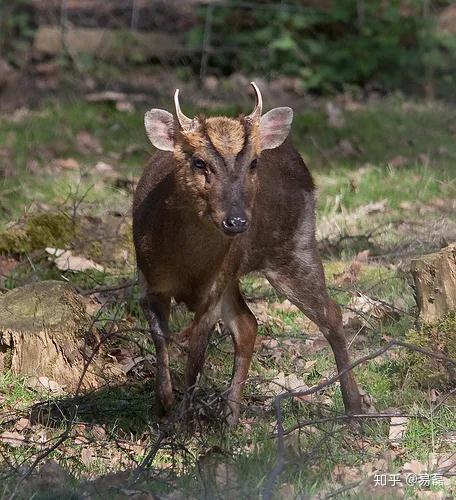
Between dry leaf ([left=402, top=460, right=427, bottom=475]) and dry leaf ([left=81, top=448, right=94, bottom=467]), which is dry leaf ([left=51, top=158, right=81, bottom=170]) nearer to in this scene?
dry leaf ([left=81, top=448, right=94, bottom=467])

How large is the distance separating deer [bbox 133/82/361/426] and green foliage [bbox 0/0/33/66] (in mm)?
7897

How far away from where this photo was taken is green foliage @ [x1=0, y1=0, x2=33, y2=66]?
1438 centimetres

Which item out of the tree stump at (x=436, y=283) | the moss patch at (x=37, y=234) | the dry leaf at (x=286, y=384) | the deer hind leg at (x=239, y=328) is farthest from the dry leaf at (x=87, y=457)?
the moss patch at (x=37, y=234)

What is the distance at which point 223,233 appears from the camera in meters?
6.00

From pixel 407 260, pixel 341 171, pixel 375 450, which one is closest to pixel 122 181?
pixel 341 171

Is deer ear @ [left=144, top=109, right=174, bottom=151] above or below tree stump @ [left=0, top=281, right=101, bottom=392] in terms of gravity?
above

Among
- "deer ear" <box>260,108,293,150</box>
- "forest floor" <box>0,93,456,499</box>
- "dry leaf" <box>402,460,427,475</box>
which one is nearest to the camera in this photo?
"forest floor" <box>0,93,456,499</box>

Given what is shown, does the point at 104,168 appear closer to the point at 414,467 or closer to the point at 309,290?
the point at 309,290

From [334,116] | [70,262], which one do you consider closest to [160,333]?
[70,262]

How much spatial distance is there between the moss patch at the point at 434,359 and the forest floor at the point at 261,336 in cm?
1

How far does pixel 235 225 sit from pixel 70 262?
265 cm

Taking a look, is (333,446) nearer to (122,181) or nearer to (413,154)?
(122,181)

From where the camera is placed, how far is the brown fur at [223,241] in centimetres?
614

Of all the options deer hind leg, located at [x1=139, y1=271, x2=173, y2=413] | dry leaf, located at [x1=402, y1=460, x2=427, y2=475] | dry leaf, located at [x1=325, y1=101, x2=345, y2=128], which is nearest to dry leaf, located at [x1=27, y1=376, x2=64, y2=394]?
deer hind leg, located at [x1=139, y1=271, x2=173, y2=413]
